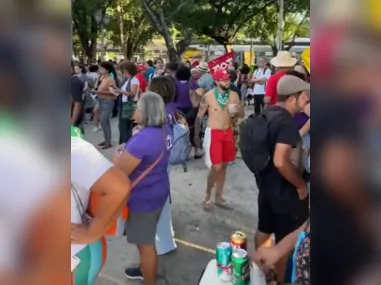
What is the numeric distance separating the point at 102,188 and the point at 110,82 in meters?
7.25

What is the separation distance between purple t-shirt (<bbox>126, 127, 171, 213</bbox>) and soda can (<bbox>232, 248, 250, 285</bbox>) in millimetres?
1393

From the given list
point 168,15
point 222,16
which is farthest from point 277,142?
point 222,16

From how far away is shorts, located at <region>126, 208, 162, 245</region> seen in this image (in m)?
3.27

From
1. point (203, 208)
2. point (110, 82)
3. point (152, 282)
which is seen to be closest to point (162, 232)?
point (152, 282)

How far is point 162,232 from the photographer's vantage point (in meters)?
4.37

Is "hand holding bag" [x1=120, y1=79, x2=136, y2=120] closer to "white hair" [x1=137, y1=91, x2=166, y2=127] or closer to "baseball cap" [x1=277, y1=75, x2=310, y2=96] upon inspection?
"white hair" [x1=137, y1=91, x2=166, y2=127]

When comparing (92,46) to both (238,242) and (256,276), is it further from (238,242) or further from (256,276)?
(256,276)

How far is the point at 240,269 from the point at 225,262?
0.08 m

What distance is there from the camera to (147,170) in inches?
125

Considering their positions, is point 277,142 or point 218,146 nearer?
point 277,142

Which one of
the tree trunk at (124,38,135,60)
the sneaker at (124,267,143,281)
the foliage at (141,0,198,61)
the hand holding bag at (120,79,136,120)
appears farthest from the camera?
the tree trunk at (124,38,135,60)

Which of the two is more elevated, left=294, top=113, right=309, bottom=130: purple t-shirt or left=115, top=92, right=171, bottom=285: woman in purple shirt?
left=294, top=113, right=309, bottom=130: purple t-shirt

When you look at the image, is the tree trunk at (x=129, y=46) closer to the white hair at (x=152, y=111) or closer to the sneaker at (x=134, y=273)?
the sneaker at (x=134, y=273)

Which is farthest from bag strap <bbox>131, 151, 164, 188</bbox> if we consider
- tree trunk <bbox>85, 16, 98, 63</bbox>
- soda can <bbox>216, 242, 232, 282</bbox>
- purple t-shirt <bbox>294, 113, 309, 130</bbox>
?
tree trunk <bbox>85, 16, 98, 63</bbox>
